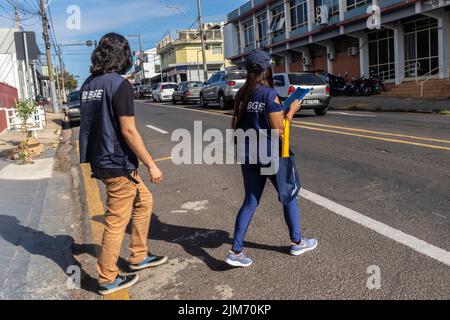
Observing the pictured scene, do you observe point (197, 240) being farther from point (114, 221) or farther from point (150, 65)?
point (150, 65)

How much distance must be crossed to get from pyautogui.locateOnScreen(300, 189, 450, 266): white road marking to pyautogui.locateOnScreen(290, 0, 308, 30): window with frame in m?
31.1

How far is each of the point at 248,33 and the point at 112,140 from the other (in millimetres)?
44195

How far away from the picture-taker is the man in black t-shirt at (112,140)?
3525 mm

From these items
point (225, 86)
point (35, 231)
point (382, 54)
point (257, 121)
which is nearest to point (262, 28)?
point (382, 54)

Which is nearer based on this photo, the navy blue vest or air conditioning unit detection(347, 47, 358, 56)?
the navy blue vest

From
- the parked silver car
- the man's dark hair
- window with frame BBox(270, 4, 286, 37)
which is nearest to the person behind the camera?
the man's dark hair

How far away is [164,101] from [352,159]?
99.1 feet

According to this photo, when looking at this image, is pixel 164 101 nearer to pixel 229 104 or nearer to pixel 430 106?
pixel 229 104

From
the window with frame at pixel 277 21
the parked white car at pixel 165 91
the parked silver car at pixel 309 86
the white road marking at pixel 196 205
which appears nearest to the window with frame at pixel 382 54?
the window with frame at pixel 277 21

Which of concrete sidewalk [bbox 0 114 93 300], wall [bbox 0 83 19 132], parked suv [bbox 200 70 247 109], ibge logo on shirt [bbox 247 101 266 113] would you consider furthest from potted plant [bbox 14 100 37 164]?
parked suv [bbox 200 70 247 109]

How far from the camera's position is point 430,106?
57.9 feet

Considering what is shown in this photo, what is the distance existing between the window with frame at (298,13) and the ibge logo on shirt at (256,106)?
3273 cm

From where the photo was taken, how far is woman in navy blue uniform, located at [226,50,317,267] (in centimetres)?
391

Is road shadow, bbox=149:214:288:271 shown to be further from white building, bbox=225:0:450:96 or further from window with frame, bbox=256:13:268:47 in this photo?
window with frame, bbox=256:13:268:47
